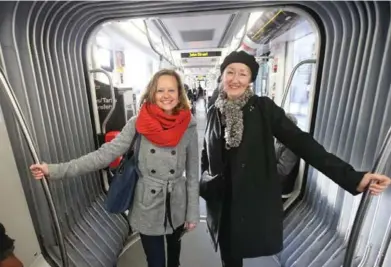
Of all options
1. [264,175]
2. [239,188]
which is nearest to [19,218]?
[239,188]

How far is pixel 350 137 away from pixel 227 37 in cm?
560

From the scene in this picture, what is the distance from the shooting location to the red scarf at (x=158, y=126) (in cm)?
160

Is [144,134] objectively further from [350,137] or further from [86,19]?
[350,137]

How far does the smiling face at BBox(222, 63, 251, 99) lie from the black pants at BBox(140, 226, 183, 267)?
3.50ft

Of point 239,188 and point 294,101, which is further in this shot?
point 294,101

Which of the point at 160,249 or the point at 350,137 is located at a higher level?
the point at 350,137

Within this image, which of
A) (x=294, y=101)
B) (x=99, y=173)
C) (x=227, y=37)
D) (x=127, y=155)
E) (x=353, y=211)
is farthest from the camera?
(x=227, y=37)

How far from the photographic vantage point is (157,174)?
1685 mm

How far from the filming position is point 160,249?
1.86 m

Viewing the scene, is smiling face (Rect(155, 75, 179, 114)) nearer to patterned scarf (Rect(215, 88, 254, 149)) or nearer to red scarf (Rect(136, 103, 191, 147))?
red scarf (Rect(136, 103, 191, 147))

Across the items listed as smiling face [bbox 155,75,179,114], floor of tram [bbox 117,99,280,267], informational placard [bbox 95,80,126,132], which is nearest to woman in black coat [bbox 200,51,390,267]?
smiling face [bbox 155,75,179,114]

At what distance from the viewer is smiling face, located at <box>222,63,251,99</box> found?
5.03 feet

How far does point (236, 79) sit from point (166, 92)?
435 mm

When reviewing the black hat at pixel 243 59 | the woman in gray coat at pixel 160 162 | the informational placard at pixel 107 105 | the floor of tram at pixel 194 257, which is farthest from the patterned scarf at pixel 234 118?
the informational placard at pixel 107 105
